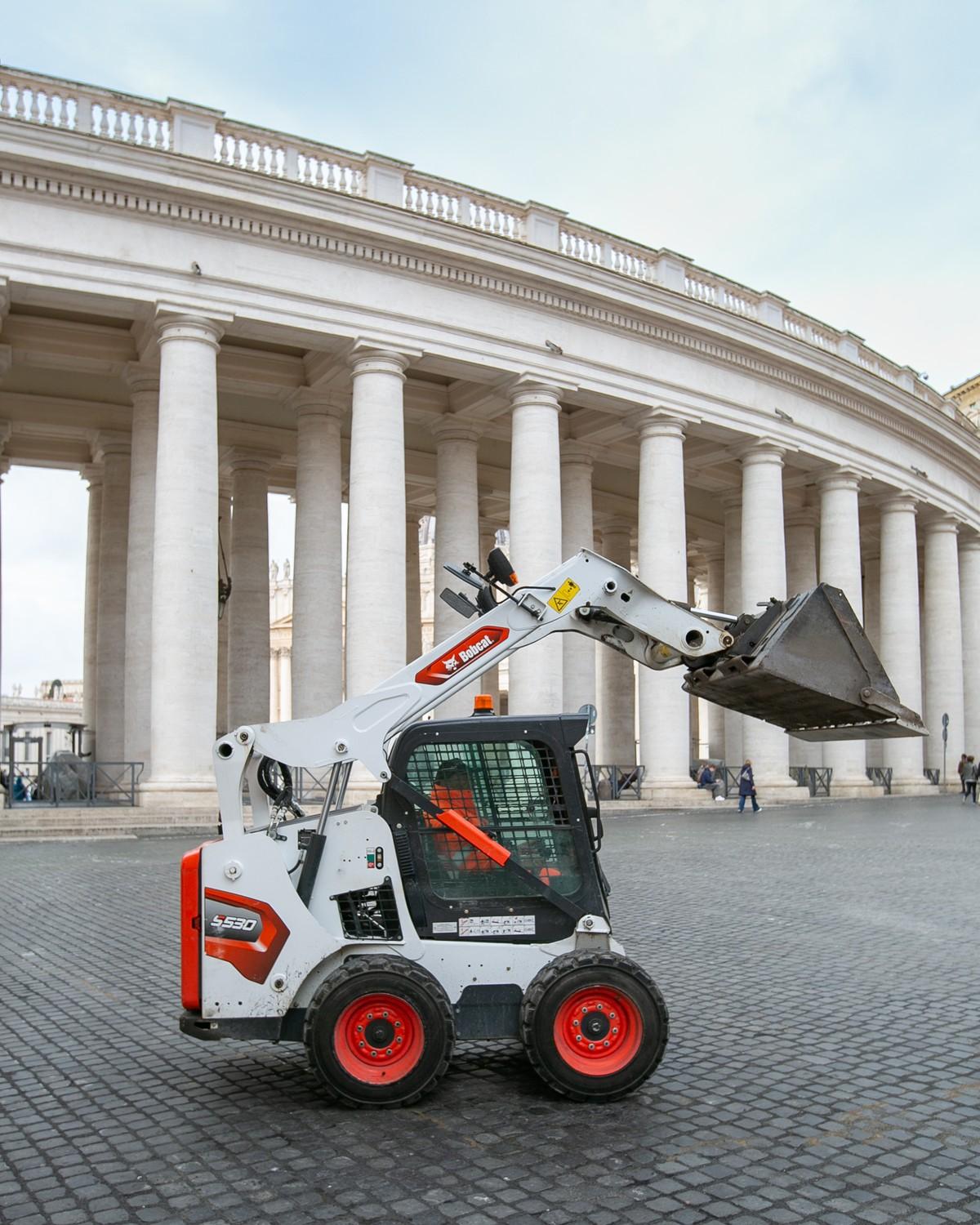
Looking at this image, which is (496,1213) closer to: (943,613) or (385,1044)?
(385,1044)

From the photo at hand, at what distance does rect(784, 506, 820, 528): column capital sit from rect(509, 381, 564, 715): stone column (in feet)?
55.8

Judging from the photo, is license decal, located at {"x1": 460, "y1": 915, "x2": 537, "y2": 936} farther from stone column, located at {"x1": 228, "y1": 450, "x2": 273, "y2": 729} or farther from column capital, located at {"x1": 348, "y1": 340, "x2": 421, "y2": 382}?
stone column, located at {"x1": 228, "y1": 450, "x2": 273, "y2": 729}

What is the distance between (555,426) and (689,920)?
63.2 ft

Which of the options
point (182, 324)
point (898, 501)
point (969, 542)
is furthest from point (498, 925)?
point (969, 542)

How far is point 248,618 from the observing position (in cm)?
3206

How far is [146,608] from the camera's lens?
2698 cm

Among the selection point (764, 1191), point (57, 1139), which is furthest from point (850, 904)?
point (57, 1139)

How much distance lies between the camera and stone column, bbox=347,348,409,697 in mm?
25828

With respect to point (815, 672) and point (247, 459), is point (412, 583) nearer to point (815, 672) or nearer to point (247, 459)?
point (247, 459)

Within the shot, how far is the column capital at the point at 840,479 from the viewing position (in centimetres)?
3753

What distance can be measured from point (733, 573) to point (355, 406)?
762 inches

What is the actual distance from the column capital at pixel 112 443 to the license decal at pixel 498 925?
27.8m

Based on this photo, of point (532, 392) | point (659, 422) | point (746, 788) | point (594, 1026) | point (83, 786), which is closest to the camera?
point (594, 1026)

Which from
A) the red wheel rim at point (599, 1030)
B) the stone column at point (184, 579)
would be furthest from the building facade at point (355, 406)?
the red wheel rim at point (599, 1030)
